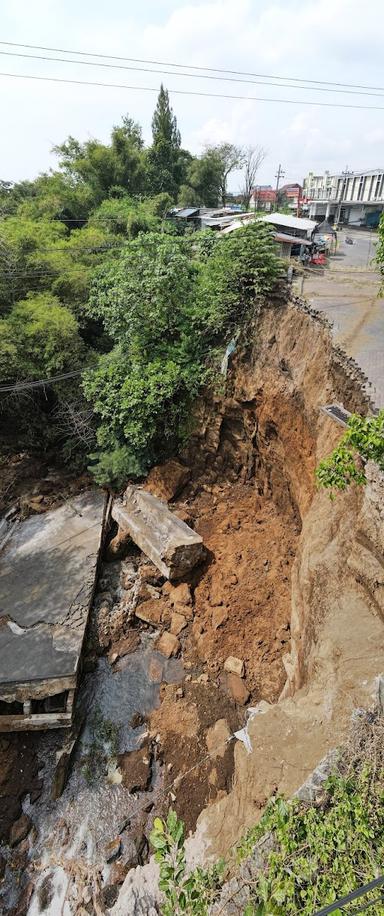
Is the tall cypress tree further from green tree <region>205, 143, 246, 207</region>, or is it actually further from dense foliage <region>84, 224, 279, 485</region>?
dense foliage <region>84, 224, 279, 485</region>

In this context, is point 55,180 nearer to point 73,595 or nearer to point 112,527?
point 112,527

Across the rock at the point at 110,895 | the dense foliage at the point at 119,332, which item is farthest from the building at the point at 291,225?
the rock at the point at 110,895

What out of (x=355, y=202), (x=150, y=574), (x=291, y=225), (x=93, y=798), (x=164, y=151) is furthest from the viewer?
(x=355, y=202)

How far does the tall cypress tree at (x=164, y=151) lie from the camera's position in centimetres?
3222

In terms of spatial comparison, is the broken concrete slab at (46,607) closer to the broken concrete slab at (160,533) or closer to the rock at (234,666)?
the broken concrete slab at (160,533)

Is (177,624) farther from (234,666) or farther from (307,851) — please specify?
(307,851)

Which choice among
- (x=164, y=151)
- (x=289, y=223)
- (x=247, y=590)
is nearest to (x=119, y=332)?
(x=247, y=590)

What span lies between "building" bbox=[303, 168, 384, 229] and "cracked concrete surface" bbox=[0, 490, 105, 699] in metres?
41.2

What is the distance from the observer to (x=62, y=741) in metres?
7.53

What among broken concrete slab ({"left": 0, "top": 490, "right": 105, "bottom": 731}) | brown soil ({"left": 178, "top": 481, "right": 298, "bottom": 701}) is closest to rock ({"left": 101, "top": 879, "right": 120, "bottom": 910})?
broken concrete slab ({"left": 0, "top": 490, "right": 105, "bottom": 731})

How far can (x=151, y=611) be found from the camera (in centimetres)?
931

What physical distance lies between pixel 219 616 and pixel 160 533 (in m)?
2.31

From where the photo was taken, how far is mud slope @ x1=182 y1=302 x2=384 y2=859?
491 centimetres

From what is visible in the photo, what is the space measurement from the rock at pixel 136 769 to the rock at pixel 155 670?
1.17 meters
